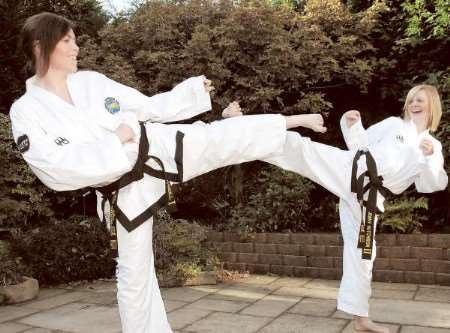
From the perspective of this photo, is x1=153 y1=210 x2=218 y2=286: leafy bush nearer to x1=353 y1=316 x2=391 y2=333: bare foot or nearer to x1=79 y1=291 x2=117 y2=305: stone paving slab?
x1=79 y1=291 x2=117 y2=305: stone paving slab

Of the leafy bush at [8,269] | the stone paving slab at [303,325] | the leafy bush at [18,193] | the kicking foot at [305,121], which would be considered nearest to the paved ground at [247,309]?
the stone paving slab at [303,325]

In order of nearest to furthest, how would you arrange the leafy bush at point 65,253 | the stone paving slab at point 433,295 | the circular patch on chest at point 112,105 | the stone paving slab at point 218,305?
the circular patch on chest at point 112,105 → the stone paving slab at point 218,305 → the stone paving slab at point 433,295 → the leafy bush at point 65,253

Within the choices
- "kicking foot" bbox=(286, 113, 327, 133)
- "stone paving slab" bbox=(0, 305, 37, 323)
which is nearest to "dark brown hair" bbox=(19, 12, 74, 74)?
"kicking foot" bbox=(286, 113, 327, 133)

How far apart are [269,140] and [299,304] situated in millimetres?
1911

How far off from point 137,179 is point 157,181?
0.12 meters

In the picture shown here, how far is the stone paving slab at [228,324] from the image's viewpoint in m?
3.17

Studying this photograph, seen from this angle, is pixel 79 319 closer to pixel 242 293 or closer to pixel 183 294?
pixel 183 294

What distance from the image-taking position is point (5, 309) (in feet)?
12.6

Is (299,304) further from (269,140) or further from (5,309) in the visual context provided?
(5,309)

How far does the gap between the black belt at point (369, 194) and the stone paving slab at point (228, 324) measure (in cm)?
91

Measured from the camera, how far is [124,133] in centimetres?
211

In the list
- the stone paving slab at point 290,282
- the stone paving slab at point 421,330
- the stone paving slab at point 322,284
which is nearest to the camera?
the stone paving slab at point 421,330

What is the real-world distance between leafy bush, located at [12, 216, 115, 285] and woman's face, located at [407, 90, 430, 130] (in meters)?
3.09

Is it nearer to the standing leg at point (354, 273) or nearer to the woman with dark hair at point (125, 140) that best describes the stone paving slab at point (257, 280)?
the standing leg at point (354, 273)
